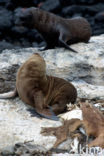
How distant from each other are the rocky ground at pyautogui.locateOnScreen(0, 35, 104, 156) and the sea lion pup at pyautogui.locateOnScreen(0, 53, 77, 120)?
0.60ft

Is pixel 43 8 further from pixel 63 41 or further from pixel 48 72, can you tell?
pixel 48 72

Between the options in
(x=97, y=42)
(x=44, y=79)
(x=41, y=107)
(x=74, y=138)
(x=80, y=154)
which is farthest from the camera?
(x=97, y=42)

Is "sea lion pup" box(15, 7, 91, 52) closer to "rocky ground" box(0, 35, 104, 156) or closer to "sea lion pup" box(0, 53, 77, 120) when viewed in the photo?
"rocky ground" box(0, 35, 104, 156)

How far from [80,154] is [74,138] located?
336mm

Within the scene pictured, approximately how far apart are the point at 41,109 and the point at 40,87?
48cm

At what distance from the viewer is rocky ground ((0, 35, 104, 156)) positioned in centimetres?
414

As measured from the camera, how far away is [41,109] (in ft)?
17.1

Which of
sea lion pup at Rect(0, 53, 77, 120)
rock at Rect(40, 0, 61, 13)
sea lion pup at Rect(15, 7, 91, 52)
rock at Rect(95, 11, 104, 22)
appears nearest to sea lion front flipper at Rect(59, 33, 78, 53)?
sea lion pup at Rect(15, 7, 91, 52)

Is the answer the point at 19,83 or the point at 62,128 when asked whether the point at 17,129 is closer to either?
the point at 62,128

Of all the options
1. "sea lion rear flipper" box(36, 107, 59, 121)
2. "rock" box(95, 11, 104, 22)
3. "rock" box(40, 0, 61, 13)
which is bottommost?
"rock" box(95, 11, 104, 22)

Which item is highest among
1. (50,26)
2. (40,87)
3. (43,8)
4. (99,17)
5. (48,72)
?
(40,87)

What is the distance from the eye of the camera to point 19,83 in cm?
554

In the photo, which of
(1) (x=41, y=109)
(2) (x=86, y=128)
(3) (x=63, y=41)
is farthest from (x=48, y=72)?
(2) (x=86, y=128)

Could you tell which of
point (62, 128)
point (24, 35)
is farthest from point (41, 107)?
point (24, 35)
